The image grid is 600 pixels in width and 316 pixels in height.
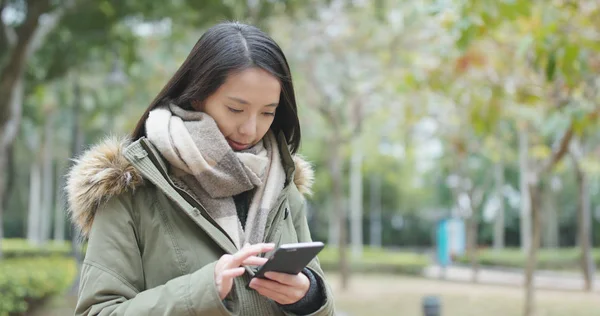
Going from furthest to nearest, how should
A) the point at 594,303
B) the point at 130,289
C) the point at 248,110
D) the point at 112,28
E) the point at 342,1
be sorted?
the point at 594,303 < the point at 342,1 < the point at 112,28 < the point at 248,110 < the point at 130,289

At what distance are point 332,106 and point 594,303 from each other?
653 centimetres

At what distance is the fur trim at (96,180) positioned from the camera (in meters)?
1.55

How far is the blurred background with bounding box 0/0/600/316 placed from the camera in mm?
6641

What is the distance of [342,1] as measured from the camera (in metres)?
12.0

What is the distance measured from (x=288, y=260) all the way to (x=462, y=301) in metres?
13.2

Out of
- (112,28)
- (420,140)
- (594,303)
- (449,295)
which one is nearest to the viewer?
(112,28)

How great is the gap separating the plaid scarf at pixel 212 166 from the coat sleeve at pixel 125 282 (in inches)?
5.6

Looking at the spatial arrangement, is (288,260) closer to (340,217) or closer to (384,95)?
(340,217)

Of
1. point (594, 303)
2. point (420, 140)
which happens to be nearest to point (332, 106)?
point (594, 303)

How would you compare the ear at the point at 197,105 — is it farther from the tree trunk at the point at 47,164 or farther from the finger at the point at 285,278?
the tree trunk at the point at 47,164

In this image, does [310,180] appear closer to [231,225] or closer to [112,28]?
[231,225]

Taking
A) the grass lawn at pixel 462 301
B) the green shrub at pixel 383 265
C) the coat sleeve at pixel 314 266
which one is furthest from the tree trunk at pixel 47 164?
the coat sleeve at pixel 314 266

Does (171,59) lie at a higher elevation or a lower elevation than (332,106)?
higher

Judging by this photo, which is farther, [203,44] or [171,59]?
[171,59]
